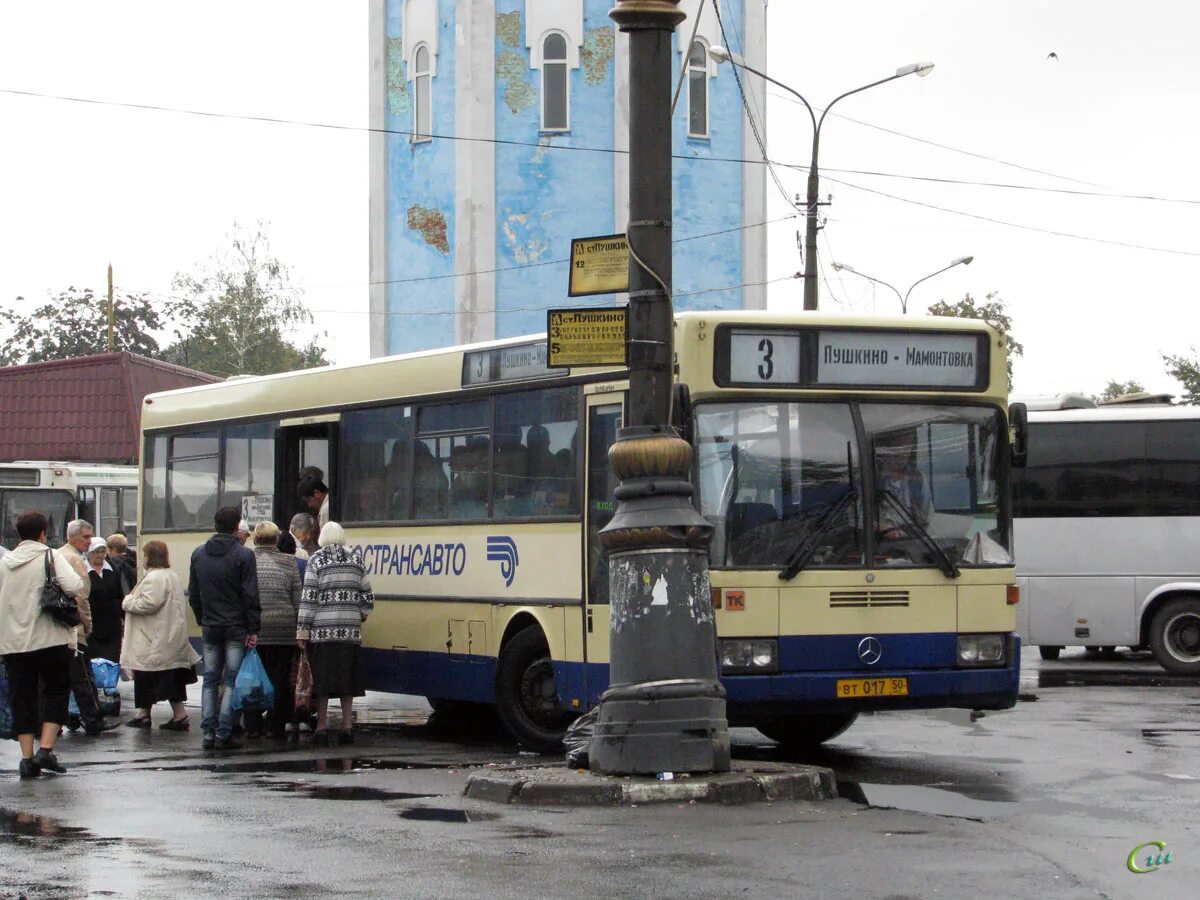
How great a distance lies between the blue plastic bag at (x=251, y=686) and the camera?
14.2m

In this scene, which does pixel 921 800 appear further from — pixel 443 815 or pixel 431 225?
pixel 431 225

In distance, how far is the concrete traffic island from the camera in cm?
960

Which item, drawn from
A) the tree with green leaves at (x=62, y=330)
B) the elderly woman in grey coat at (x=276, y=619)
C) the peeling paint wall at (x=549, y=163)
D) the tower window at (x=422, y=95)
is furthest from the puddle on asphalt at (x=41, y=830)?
the tree with green leaves at (x=62, y=330)

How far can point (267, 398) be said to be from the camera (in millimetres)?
16969

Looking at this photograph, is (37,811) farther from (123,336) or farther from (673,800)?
(123,336)

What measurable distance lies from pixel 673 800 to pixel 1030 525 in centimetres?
1330

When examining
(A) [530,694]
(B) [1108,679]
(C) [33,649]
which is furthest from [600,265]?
(B) [1108,679]

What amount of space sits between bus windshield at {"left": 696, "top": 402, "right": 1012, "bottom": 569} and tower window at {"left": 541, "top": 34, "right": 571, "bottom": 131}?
29.3m

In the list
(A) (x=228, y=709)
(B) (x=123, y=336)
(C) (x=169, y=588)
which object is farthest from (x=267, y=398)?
(B) (x=123, y=336)

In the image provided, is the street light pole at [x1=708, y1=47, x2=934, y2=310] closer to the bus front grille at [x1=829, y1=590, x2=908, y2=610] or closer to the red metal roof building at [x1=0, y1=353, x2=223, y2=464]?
the red metal roof building at [x1=0, y1=353, x2=223, y2=464]

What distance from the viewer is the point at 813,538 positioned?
1195 cm

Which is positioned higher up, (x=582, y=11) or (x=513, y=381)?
(x=582, y=11)

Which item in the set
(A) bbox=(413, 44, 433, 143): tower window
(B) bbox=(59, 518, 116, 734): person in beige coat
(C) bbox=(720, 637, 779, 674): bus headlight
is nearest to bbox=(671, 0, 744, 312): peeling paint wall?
(A) bbox=(413, 44, 433, 143): tower window

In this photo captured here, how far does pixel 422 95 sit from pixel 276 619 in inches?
1118
